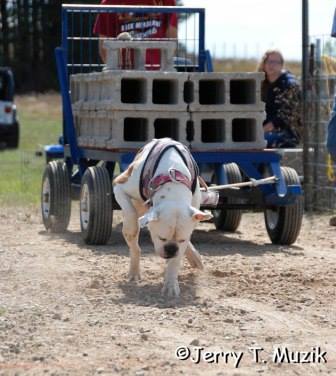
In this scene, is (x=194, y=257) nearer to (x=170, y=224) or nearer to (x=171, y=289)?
(x=171, y=289)

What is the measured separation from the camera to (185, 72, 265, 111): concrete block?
10625mm

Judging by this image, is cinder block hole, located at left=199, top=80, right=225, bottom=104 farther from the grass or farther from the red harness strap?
the grass

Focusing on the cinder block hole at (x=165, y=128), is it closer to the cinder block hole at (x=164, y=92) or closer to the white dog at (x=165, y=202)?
the cinder block hole at (x=164, y=92)

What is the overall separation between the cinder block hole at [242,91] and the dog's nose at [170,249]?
11.2 feet

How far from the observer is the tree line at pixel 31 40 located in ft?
119

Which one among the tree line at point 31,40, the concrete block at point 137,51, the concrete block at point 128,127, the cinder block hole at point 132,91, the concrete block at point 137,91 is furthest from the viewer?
the tree line at point 31,40

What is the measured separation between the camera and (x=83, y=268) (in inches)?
364

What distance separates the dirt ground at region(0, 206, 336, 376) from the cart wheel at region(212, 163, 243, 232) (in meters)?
1.10

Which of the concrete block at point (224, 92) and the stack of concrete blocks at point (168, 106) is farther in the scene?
the concrete block at point (224, 92)

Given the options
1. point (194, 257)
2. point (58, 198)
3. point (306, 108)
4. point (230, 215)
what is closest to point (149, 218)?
point (194, 257)

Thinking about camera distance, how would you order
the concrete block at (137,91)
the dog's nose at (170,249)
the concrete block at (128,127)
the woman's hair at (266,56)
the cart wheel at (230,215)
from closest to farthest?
the dog's nose at (170,249) < the concrete block at (137,91) < the concrete block at (128,127) < the cart wheel at (230,215) < the woman's hair at (266,56)

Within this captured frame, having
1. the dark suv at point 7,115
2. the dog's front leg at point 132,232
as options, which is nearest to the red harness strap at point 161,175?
the dog's front leg at point 132,232

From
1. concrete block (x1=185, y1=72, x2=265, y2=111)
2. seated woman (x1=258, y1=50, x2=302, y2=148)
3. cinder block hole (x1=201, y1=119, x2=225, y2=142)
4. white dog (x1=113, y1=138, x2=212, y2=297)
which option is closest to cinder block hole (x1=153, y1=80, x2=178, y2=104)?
concrete block (x1=185, y1=72, x2=265, y2=111)

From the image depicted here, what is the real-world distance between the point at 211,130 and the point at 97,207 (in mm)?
1449
